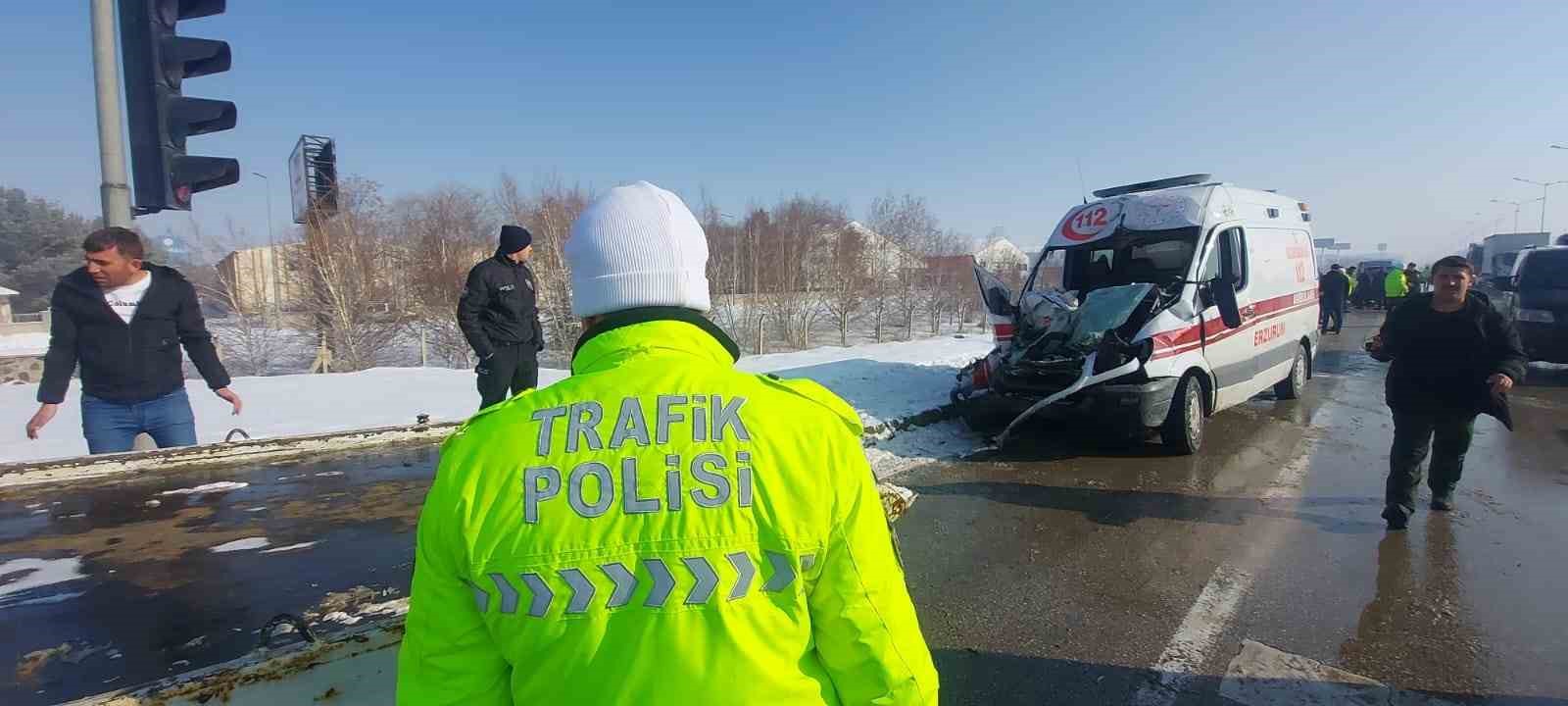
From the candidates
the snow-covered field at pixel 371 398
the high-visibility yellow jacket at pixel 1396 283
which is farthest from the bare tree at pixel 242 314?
the high-visibility yellow jacket at pixel 1396 283

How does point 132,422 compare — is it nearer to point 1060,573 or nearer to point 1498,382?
point 1060,573

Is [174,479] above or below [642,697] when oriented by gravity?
below

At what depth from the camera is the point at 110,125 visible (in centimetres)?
460

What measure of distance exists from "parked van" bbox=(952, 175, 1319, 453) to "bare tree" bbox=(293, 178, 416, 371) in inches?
713

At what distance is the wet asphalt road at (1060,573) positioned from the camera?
9.12ft

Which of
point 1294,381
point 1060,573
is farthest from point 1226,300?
point 1060,573

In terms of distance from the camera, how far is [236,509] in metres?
3.83

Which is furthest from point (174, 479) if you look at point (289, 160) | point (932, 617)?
point (289, 160)

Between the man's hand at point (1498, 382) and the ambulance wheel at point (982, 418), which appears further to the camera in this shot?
the ambulance wheel at point (982, 418)

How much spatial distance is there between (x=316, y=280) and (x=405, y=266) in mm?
3950

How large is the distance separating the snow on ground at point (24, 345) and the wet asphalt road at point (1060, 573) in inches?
825

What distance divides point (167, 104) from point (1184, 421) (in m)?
7.93

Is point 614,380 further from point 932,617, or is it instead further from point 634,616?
point 932,617

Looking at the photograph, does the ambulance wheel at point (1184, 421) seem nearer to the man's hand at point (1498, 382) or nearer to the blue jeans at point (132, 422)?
the man's hand at point (1498, 382)
